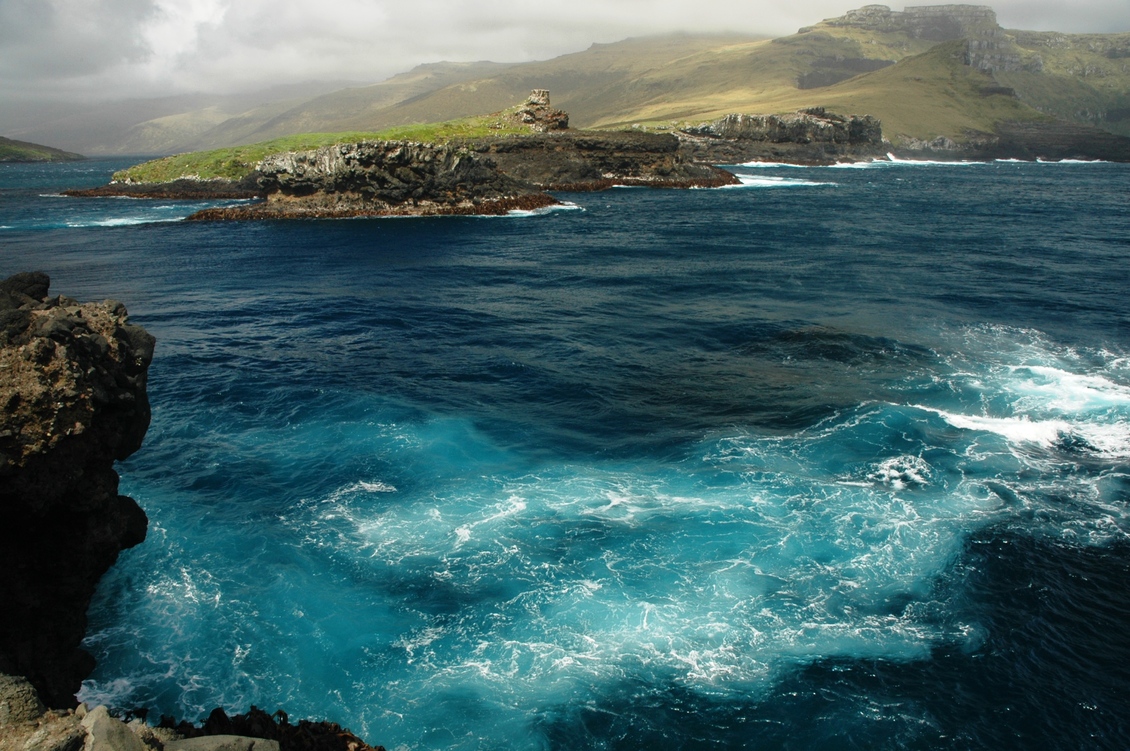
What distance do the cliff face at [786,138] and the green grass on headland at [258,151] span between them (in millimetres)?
60984

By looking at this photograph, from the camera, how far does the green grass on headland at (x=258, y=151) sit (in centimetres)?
10494

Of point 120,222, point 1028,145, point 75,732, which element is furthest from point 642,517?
point 1028,145

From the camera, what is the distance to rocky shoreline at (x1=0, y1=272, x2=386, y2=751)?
9648 millimetres

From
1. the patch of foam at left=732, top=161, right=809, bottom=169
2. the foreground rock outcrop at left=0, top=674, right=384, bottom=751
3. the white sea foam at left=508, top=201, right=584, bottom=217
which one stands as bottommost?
the foreground rock outcrop at left=0, top=674, right=384, bottom=751

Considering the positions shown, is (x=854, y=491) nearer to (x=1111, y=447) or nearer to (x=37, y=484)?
(x=1111, y=447)

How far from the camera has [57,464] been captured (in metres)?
10.1

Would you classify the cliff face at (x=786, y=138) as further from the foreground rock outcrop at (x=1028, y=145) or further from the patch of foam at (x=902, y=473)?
the patch of foam at (x=902, y=473)

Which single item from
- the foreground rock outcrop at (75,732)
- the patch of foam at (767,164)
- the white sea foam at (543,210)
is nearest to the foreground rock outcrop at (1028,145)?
the patch of foam at (767,164)

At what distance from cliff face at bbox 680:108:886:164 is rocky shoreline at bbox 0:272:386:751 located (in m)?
157

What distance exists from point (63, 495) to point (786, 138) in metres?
176

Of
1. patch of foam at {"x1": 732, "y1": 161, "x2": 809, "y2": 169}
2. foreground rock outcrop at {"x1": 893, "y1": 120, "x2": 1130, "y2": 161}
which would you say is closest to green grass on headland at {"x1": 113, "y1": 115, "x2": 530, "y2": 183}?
patch of foam at {"x1": 732, "y1": 161, "x2": 809, "y2": 169}

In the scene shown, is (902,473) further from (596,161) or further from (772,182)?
(772,182)

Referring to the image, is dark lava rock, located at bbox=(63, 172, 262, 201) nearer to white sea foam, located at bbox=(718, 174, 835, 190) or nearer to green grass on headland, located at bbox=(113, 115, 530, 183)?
green grass on headland, located at bbox=(113, 115, 530, 183)

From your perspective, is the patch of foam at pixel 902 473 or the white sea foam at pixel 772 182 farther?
the white sea foam at pixel 772 182
